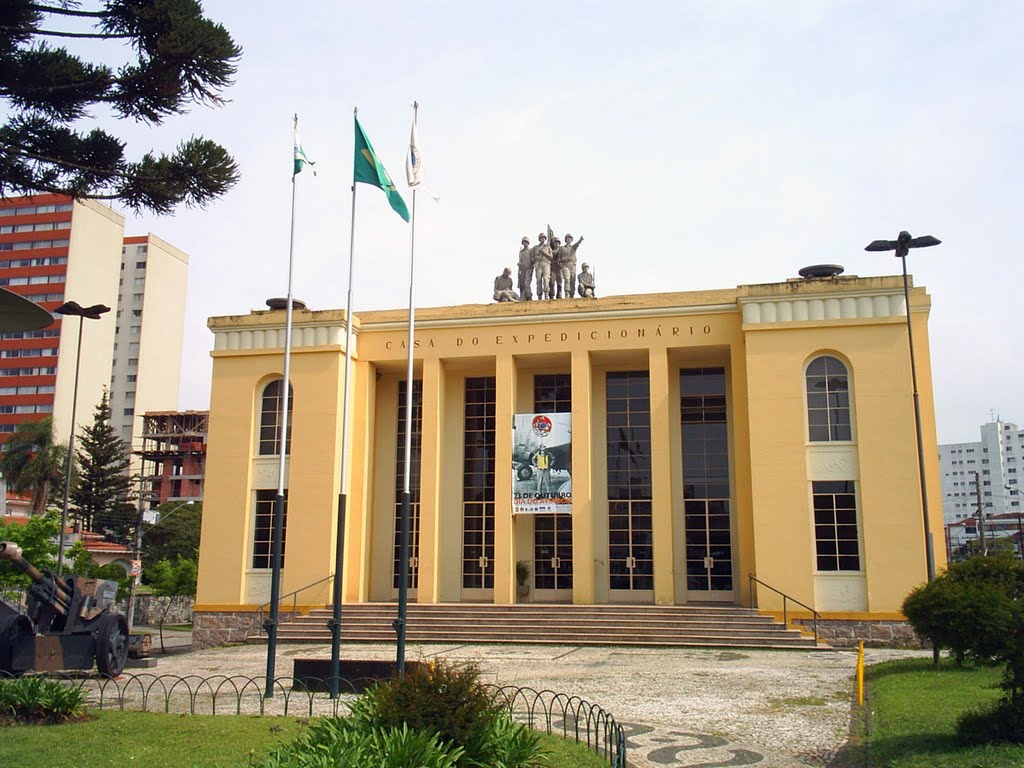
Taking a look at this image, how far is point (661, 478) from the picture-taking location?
25.0 m

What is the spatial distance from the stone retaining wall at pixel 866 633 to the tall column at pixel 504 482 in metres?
7.72

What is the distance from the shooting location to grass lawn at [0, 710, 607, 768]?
876cm

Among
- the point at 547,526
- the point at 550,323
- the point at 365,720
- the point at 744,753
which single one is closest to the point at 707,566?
the point at 547,526

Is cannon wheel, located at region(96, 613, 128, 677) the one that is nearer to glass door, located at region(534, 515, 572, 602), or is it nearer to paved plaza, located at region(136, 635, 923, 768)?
paved plaza, located at region(136, 635, 923, 768)

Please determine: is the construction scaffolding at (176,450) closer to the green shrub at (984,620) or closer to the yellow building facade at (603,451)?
the yellow building facade at (603,451)

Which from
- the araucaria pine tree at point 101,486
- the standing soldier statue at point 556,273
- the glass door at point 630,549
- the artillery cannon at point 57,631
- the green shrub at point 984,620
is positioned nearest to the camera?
the green shrub at point 984,620

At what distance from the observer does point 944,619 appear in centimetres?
1299

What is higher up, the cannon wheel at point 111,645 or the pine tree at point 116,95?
the pine tree at point 116,95

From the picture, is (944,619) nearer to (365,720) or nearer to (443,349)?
(365,720)

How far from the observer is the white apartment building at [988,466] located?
13949 cm

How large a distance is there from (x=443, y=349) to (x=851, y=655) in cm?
1350

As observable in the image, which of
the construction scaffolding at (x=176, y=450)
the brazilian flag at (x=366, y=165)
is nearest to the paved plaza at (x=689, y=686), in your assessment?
the brazilian flag at (x=366, y=165)

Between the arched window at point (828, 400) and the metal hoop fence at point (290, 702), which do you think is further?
the arched window at point (828, 400)

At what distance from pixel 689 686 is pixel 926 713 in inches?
190
